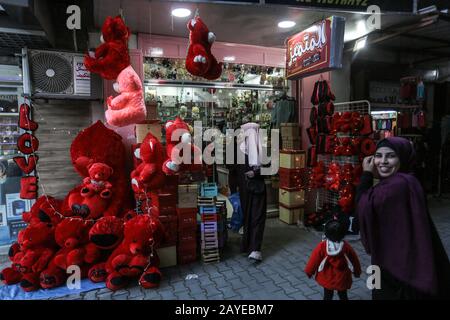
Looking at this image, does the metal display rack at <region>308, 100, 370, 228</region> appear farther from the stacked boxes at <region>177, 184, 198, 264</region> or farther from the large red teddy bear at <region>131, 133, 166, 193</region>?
the large red teddy bear at <region>131, 133, 166, 193</region>

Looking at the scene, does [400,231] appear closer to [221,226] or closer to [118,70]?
[221,226]

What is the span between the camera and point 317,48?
12.8ft

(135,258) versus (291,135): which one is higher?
(291,135)

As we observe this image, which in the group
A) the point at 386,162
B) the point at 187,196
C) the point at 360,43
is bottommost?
the point at 187,196

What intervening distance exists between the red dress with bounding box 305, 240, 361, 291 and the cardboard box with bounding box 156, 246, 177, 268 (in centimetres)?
186

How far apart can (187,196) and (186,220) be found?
31cm

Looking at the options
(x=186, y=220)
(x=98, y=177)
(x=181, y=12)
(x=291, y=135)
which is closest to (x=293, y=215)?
(x=291, y=135)

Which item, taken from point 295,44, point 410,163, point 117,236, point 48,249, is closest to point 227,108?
point 295,44

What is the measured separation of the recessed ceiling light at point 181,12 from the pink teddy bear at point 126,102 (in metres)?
1.33

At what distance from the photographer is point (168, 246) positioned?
3.74 m

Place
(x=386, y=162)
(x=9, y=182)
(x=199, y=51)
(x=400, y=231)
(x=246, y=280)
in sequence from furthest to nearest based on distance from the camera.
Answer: (x=9, y=182) → (x=246, y=280) → (x=199, y=51) → (x=386, y=162) → (x=400, y=231)

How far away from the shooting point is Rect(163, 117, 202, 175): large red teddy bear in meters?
3.21

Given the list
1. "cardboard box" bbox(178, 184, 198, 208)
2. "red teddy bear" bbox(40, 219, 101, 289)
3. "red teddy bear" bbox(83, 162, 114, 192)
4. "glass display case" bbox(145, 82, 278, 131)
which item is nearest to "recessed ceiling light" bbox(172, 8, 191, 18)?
"glass display case" bbox(145, 82, 278, 131)

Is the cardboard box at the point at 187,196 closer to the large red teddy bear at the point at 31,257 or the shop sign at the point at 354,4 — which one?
the large red teddy bear at the point at 31,257
